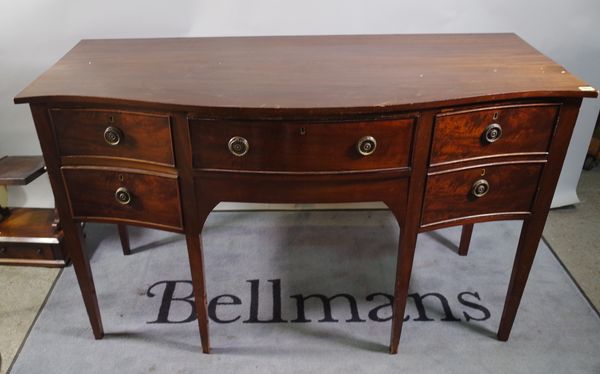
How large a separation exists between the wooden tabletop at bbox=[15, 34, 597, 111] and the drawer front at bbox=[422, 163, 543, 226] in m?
0.20

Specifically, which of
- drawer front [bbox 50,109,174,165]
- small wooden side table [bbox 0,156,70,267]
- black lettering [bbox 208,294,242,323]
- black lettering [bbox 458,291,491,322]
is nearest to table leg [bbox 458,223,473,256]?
black lettering [bbox 458,291,491,322]

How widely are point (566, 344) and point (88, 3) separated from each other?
5.96ft

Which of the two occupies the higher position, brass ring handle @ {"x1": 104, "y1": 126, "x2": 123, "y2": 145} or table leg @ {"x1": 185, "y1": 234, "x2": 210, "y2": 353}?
brass ring handle @ {"x1": 104, "y1": 126, "x2": 123, "y2": 145}

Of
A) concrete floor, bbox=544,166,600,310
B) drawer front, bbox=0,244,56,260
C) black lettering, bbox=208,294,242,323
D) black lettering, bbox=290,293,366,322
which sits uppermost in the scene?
drawer front, bbox=0,244,56,260

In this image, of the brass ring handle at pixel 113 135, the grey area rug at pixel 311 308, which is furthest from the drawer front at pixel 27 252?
the brass ring handle at pixel 113 135

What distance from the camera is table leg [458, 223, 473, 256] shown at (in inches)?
70.7

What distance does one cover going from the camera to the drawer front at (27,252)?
176 centimetres

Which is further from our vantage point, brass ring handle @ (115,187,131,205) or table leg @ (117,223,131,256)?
table leg @ (117,223,131,256)

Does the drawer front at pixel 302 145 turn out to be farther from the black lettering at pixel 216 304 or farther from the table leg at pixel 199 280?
the black lettering at pixel 216 304

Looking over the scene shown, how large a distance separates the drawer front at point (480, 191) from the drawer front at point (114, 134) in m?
0.62

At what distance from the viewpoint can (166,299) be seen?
1.65m

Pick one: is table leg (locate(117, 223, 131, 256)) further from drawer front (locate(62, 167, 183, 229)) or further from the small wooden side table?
drawer front (locate(62, 167, 183, 229))

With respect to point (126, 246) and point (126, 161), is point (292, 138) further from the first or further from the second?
point (126, 246)

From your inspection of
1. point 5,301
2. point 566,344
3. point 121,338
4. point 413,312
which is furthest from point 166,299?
point 566,344
